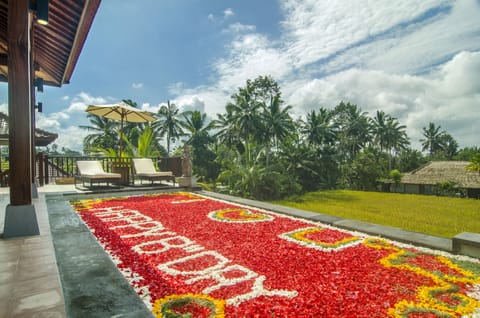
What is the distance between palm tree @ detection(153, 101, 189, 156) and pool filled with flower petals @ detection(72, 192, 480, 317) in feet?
102

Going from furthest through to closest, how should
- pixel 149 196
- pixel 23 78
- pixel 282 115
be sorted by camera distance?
pixel 282 115, pixel 149 196, pixel 23 78

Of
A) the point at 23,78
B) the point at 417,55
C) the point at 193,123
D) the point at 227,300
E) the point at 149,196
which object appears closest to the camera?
the point at 227,300

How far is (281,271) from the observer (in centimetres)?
268

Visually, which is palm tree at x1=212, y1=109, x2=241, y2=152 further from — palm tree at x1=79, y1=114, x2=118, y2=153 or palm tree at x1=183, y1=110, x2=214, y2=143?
palm tree at x1=79, y1=114, x2=118, y2=153

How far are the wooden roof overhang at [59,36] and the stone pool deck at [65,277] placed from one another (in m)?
2.59

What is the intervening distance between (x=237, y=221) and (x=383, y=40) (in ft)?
35.2

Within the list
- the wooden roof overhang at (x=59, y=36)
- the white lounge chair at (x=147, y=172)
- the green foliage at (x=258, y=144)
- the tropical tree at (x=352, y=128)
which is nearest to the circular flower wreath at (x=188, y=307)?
the wooden roof overhang at (x=59, y=36)

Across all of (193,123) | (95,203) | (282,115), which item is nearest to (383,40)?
(95,203)

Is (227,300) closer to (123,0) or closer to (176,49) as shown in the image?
(123,0)

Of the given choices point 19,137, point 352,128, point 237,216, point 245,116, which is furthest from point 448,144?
point 19,137

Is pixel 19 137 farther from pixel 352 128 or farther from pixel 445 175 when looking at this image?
pixel 352 128

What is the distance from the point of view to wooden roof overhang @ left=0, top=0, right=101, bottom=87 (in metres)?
3.89

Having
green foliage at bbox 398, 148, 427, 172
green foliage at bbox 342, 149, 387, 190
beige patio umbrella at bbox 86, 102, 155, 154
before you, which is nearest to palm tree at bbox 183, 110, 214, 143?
green foliage at bbox 342, 149, 387, 190

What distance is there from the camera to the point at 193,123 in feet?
108
